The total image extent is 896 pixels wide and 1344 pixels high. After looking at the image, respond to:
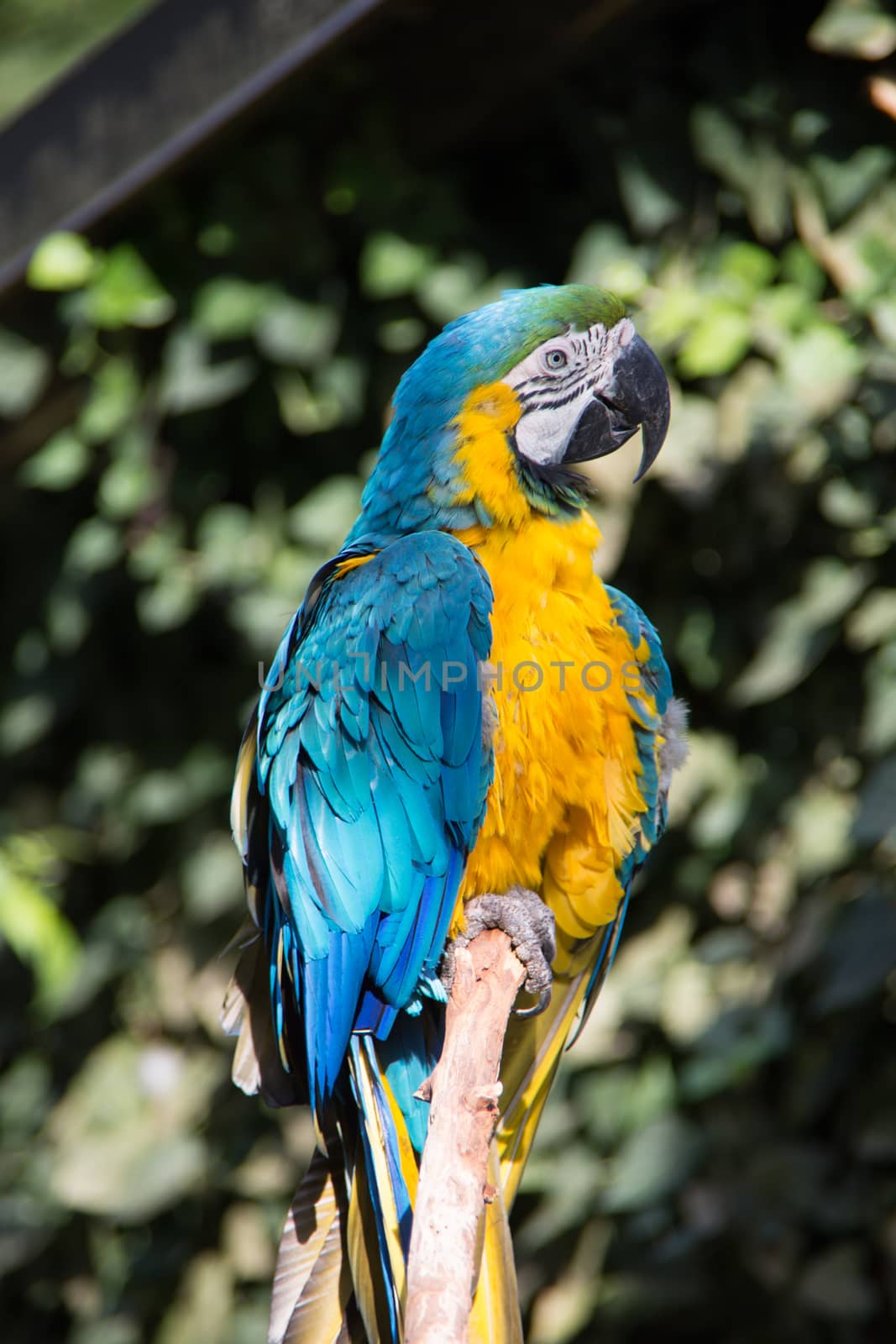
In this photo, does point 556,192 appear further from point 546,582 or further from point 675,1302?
point 675,1302

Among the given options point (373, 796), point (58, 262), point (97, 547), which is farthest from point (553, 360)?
point (97, 547)

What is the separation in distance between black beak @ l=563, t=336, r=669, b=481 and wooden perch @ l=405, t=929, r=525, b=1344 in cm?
52

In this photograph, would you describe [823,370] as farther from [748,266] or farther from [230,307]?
[230,307]

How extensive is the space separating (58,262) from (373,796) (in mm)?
983

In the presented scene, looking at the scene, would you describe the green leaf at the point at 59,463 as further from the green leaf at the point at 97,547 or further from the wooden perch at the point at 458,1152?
the wooden perch at the point at 458,1152

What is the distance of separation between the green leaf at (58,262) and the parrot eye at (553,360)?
84 centimetres

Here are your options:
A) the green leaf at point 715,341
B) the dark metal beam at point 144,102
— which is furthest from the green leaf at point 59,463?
the green leaf at point 715,341

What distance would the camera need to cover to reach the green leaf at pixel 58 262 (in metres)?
1.77

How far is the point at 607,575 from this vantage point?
1856 millimetres

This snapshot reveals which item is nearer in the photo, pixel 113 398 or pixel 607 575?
pixel 607 575

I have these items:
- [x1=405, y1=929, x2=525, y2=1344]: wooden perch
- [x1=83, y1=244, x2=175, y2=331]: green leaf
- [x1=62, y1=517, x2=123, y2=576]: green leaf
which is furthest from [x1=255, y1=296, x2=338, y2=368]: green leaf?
[x1=405, y1=929, x2=525, y2=1344]: wooden perch

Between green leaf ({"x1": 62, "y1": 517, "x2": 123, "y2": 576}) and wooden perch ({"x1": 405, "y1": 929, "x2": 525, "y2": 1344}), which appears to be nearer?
wooden perch ({"x1": 405, "y1": 929, "x2": 525, "y2": 1344})

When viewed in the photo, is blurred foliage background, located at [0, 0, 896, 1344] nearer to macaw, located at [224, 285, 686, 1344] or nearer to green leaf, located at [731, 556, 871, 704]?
green leaf, located at [731, 556, 871, 704]

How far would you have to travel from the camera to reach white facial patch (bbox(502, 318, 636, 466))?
1259 mm
